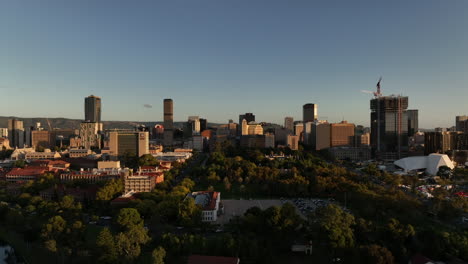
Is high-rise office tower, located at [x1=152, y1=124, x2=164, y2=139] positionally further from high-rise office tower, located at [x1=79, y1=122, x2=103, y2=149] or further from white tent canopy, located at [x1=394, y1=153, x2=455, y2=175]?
white tent canopy, located at [x1=394, y1=153, x2=455, y2=175]

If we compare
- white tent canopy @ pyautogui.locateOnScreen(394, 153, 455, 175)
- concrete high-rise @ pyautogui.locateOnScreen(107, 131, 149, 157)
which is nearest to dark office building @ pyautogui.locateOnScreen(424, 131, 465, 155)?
white tent canopy @ pyautogui.locateOnScreen(394, 153, 455, 175)

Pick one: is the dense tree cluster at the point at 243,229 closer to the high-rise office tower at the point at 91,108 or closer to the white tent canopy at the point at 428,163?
the white tent canopy at the point at 428,163

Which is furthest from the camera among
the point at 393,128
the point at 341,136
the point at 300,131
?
the point at 300,131

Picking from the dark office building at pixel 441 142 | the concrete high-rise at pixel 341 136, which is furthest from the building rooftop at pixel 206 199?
the concrete high-rise at pixel 341 136

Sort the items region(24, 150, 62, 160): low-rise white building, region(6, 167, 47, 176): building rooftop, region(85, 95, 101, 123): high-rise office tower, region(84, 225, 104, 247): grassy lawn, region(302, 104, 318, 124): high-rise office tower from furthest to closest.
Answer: region(302, 104, 318, 124): high-rise office tower, region(85, 95, 101, 123): high-rise office tower, region(24, 150, 62, 160): low-rise white building, region(6, 167, 47, 176): building rooftop, region(84, 225, 104, 247): grassy lawn

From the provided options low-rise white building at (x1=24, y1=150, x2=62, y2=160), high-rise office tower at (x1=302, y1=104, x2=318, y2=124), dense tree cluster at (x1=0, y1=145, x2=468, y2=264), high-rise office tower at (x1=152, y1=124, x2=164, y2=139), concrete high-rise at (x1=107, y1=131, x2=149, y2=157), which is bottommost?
dense tree cluster at (x1=0, y1=145, x2=468, y2=264)

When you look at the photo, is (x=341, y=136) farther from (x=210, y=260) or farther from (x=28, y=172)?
(x=210, y=260)

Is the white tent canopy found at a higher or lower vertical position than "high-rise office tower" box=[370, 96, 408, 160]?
lower

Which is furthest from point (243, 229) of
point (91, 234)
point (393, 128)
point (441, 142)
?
point (441, 142)

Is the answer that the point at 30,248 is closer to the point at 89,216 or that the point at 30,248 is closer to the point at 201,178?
the point at 89,216
